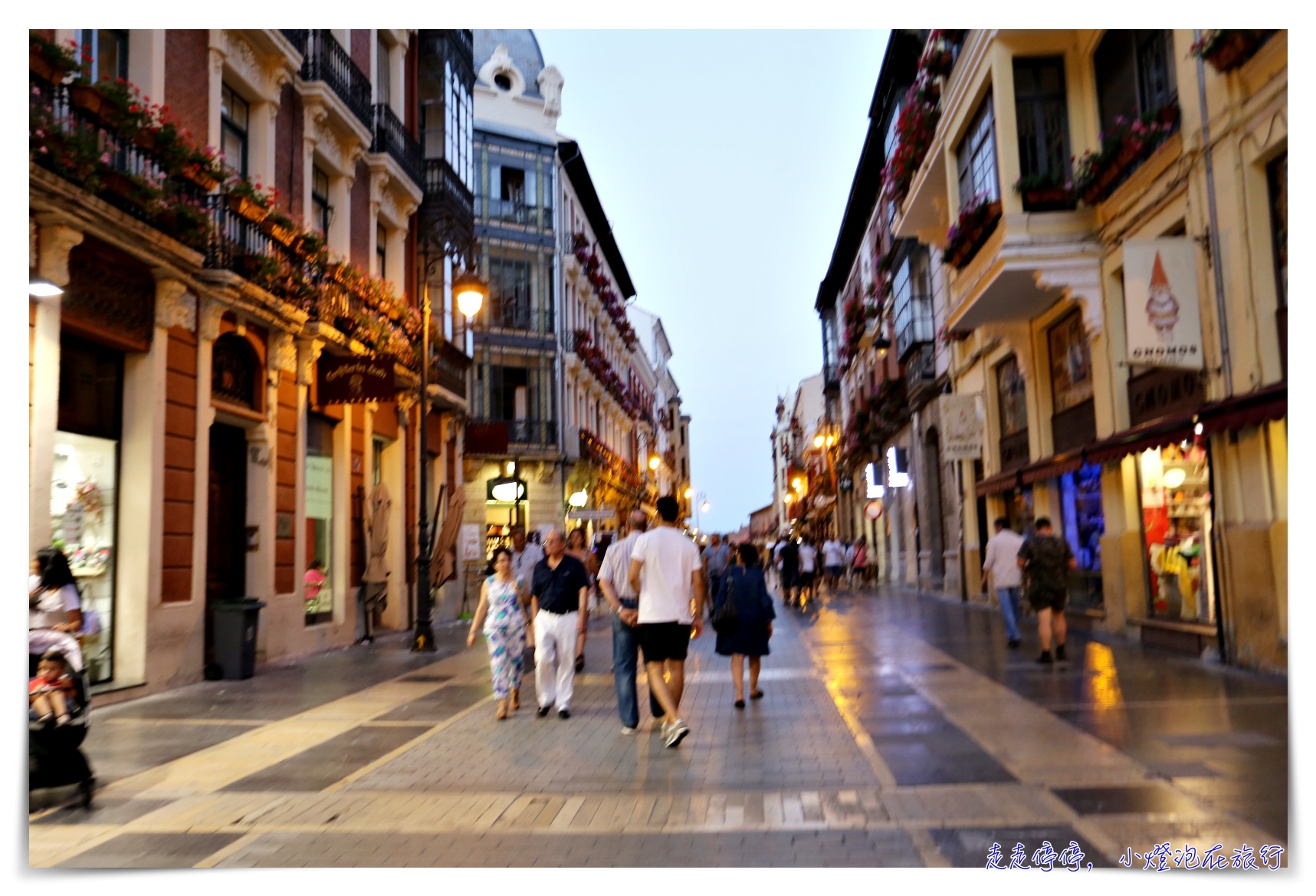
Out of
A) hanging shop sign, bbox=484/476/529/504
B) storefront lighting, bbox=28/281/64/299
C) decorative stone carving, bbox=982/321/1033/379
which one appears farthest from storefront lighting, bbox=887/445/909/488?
storefront lighting, bbox=28/281/64/299

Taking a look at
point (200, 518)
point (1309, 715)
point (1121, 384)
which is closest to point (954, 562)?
point (1121, 384)

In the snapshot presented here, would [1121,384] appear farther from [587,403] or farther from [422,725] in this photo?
[587,403]

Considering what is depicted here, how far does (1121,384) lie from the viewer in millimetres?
15695

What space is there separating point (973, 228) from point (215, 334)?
11205mm

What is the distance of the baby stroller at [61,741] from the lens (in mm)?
6953

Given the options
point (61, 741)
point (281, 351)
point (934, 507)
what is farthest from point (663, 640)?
point (934, 507)

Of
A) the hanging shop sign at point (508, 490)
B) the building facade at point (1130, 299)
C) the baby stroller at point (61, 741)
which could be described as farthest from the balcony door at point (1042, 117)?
the baby stroller at point (61, 741)

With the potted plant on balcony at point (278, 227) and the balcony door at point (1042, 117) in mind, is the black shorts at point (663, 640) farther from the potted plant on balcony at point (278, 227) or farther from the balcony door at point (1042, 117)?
the balcony door at point (1042, 117)

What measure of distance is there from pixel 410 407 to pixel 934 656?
12.1 metres

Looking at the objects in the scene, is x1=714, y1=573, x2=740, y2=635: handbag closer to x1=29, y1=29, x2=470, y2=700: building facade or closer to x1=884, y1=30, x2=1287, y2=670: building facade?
x1=884, y1=30, x2=1287, y2=670: building facade

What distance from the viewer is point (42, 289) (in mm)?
10359

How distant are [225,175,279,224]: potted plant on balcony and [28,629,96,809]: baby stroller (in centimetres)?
820

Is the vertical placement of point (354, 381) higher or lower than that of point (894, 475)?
higher

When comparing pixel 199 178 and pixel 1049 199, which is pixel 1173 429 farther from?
pixel 199 178
